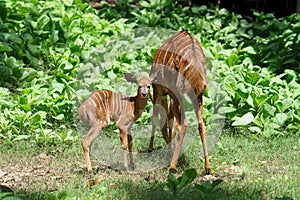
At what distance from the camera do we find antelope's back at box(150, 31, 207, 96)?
6.21 meters

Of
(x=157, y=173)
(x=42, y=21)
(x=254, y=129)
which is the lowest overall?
(x=254, y=129)

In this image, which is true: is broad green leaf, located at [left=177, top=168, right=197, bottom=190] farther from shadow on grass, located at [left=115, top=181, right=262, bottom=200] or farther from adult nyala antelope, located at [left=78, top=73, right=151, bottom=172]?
adult nyala antelope, located at [left=78, top=73, right=151, bottom=172]

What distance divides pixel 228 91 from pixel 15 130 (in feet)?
8.61

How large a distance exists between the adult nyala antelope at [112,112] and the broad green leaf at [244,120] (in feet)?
5.86

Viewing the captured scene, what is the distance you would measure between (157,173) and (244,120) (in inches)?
72.7

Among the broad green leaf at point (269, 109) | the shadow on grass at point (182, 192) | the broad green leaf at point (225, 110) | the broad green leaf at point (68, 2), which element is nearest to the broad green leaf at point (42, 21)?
the broad green leaf at point (68, 2)

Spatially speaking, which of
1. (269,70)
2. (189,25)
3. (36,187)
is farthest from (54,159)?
(189,25)

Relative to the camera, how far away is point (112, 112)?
20.7 ft

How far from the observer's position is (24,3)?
1090cm

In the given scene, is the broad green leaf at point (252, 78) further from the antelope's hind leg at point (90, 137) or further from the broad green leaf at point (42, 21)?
the broad green leaf at point (42, 21)

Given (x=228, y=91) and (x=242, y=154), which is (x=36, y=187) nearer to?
(x=242, y=154)

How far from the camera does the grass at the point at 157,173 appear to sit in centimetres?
569

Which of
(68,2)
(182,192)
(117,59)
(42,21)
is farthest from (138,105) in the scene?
(68,2)

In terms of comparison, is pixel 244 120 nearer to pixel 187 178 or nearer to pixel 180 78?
pixel 180 78
